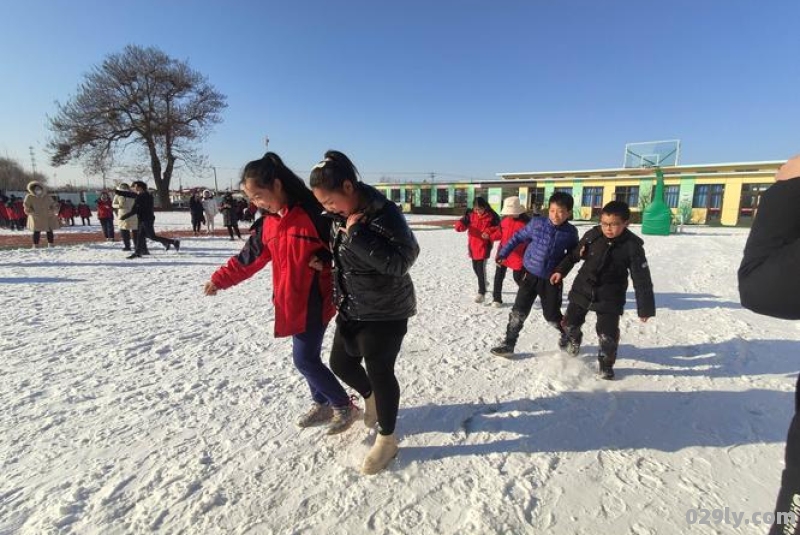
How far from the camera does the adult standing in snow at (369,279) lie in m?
1.86

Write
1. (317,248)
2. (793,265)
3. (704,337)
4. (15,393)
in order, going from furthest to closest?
1. (704,337)
2. (15,393)
3. (317,248)
4. (793,265)

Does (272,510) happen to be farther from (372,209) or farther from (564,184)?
(564,184)

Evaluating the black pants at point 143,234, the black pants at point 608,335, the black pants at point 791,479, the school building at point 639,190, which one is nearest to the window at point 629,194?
the school building at point 639,190

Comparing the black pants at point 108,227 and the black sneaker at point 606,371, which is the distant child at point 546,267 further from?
the black pants at point 108,227

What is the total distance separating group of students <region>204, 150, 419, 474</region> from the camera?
1882 mm

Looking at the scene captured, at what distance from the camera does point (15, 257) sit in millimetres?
8781

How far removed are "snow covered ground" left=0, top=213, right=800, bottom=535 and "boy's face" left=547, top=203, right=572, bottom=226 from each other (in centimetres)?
121

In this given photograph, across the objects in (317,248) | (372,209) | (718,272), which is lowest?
(718,272)

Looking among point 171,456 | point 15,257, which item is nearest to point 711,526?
point 171,456

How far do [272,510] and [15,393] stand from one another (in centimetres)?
237

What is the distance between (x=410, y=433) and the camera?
8.02 feet

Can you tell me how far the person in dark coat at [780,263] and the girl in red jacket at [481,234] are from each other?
4.73 m

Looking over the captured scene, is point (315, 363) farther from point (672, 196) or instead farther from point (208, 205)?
point (672, 196)

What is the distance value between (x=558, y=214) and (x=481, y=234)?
218cm
